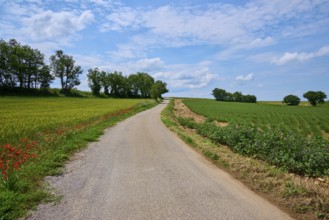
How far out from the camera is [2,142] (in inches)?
466

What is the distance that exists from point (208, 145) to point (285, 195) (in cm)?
616

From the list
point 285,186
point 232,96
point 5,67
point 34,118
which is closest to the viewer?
point 285,186

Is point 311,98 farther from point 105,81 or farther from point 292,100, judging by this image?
point 105,81

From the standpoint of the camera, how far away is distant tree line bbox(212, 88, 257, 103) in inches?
5022

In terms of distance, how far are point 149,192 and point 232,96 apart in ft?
422

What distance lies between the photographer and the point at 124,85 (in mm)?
113500

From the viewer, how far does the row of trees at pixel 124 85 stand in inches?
3861

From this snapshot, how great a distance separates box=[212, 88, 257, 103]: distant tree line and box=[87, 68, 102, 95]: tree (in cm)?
6112

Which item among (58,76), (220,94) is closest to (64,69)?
(58,76)

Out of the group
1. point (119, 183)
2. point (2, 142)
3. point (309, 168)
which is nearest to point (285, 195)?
point (309, 168)

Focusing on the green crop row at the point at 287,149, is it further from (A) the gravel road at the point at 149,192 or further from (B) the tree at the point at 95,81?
(B) the tree at the point at 95,81

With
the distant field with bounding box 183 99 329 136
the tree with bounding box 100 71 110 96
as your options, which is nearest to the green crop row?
the distant field with bounding box 183 99 329 136

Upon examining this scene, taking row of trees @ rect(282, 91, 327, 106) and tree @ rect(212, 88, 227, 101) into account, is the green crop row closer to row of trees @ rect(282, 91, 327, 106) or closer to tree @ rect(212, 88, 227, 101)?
row of trees @ rect(282, 91, 327, 106)

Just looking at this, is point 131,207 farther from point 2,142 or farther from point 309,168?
point 2,142
